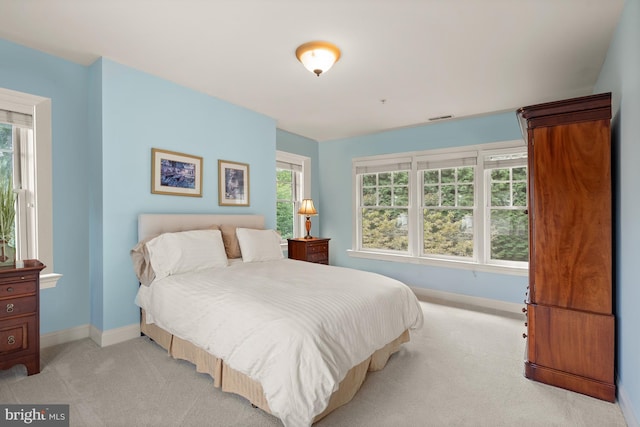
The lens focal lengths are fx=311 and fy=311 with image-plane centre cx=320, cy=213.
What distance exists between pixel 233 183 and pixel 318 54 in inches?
79.4

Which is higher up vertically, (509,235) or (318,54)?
(318,54)

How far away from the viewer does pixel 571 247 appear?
7.19 ft

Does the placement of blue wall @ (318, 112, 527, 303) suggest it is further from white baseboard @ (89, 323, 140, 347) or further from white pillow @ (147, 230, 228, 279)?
white baseboard @ (89, 323, 140, 347)

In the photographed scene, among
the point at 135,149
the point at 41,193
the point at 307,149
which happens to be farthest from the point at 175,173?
the point at 307,149

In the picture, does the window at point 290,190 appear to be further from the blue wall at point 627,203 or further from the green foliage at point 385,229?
the blue wall at point 627,203

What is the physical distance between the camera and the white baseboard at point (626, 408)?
1.75m

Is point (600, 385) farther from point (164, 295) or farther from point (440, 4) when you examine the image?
point (164, 295)

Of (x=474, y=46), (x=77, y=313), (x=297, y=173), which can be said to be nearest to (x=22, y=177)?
(x=77, y=313)

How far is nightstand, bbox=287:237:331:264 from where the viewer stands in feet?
15.7

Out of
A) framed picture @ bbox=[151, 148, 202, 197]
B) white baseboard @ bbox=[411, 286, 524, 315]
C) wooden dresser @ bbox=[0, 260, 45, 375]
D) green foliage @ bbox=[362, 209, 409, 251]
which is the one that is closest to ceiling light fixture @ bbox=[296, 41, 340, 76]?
→ framed picture @ bbox=[151, 148, 202, 197]

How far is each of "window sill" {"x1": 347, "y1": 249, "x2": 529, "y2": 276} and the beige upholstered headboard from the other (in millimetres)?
2134

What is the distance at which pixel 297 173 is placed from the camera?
18.2 ft

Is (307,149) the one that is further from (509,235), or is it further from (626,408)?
(626,408)

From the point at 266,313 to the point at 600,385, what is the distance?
2261 mm
